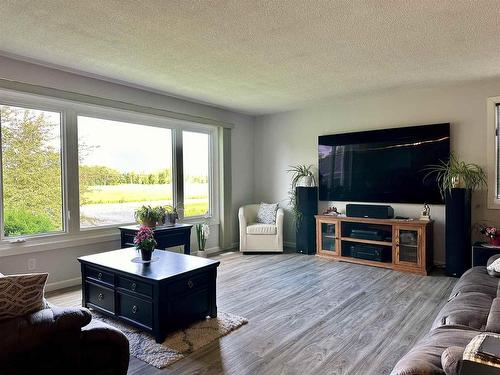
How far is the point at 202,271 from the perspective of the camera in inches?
111

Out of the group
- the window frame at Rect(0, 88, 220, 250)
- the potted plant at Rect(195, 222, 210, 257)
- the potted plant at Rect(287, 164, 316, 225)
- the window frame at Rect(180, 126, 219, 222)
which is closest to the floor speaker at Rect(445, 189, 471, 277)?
the potted plant at Rect(287, 164, 316, 225)

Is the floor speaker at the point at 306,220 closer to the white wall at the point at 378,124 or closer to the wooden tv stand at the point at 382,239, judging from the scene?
the wooden tv stand at the point at 382,239

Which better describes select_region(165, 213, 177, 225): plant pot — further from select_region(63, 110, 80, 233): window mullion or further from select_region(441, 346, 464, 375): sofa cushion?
select_region(441, 346, 464, 375): sofa cushion

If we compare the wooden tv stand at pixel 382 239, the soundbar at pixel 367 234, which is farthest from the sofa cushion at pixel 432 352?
the soundbar at pixel 367 234

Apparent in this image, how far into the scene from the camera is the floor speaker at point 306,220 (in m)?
5.51

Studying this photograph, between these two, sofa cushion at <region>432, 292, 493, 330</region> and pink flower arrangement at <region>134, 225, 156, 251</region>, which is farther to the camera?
pink flower arrangement at <region>134, 225, 156, 251</region>

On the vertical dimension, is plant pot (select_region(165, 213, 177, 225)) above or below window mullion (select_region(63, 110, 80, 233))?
below

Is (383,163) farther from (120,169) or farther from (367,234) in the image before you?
(120,169)

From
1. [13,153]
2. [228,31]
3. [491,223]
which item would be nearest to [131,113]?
[13,153]

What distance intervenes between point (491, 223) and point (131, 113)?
4.87m

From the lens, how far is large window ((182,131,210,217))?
A: 5.43 m

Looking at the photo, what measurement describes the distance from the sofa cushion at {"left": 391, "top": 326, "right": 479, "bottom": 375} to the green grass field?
3.85m

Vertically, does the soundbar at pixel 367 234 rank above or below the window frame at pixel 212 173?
below

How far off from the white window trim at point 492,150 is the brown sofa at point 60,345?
451 centimetres
